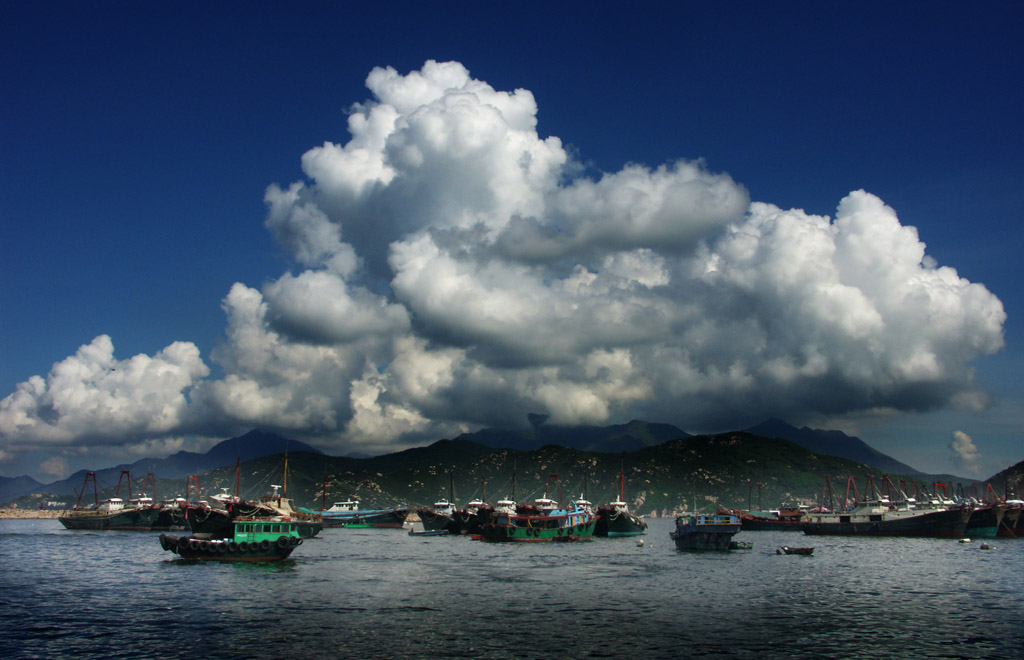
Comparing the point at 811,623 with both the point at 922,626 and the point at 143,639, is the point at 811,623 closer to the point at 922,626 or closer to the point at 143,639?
the point at 922,626

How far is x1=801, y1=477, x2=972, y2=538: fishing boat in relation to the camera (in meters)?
145

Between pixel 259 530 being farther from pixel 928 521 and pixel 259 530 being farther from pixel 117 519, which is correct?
pixel 928 521

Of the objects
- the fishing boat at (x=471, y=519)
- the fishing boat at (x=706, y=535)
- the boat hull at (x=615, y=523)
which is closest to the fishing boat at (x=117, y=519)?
the fishing boat at (x=471, y=519)

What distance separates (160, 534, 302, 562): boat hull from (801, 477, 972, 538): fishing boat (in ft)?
433

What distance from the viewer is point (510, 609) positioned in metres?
49.2

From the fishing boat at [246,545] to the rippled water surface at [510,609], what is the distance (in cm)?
188

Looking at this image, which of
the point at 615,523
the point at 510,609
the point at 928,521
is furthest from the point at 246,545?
the point at 928,521

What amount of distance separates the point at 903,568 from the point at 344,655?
72663 millimetres

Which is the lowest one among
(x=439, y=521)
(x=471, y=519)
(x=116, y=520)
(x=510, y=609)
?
(x=439, y=521)

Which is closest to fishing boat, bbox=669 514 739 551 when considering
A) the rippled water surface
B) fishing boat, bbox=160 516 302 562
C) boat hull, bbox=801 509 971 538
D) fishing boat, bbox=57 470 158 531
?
the rippled water surface

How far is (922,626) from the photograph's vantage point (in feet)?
144

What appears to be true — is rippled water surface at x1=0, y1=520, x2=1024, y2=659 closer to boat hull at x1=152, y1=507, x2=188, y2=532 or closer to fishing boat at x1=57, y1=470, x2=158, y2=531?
boat hull at x1=152, y1=507, x2=188, y2=532

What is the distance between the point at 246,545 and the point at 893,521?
13878cm

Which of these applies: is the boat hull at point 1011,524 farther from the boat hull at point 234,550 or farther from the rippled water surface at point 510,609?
the boat hull at point 234,550
